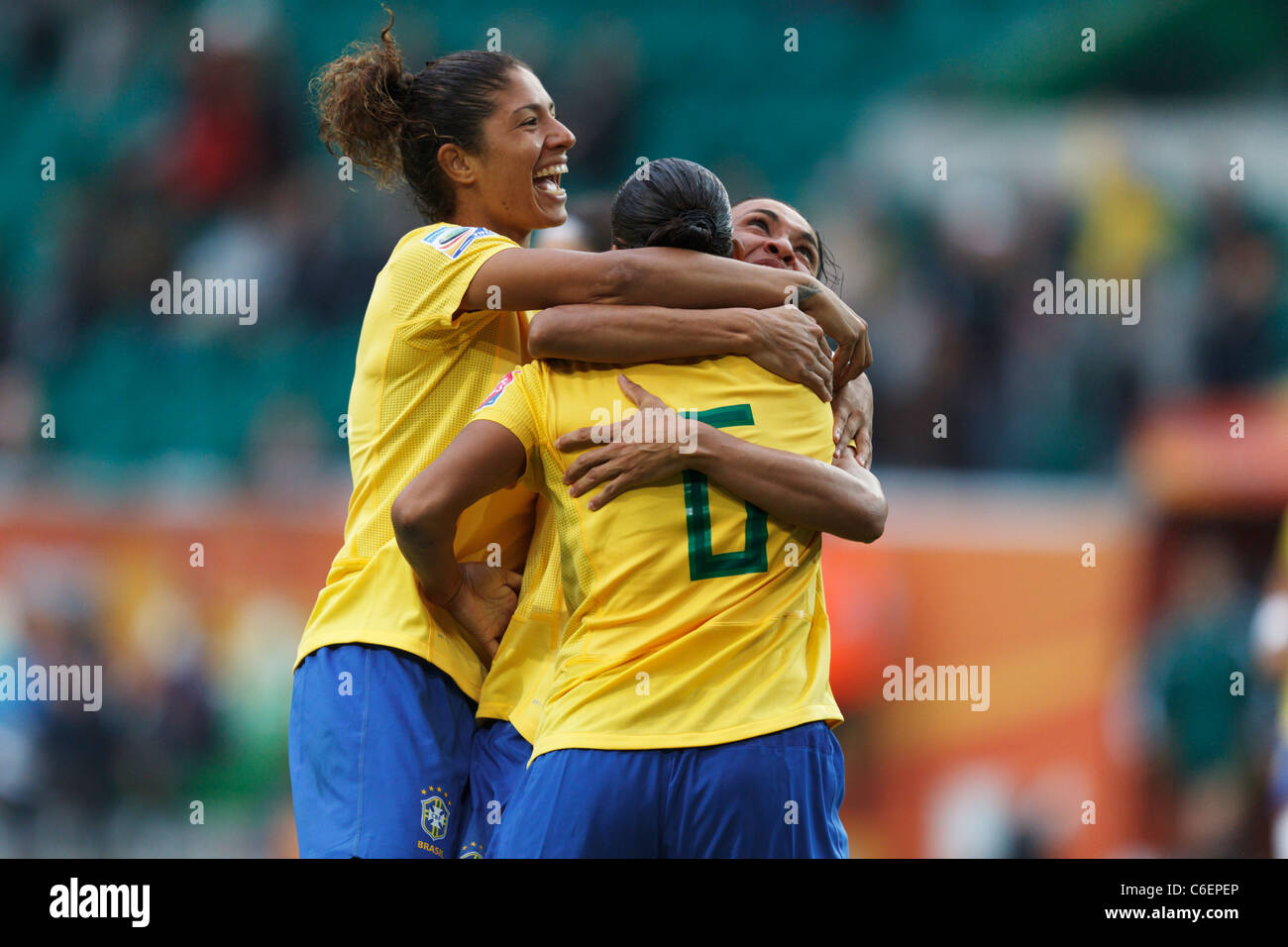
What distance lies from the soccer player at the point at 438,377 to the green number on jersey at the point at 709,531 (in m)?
0.14

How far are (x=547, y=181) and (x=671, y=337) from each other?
1.01 meters

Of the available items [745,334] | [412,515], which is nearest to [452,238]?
[412,515]

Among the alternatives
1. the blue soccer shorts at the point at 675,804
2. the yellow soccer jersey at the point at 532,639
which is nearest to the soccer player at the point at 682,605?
the blue soccer shorts at the point at 675,804

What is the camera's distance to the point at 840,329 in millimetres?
3424

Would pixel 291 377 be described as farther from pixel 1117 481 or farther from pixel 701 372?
pixel 701 372

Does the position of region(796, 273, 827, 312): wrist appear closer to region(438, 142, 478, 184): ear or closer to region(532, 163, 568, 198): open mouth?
region(532, 163, 568, 198): open mouth

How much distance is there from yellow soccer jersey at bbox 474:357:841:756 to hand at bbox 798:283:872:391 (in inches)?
12.9

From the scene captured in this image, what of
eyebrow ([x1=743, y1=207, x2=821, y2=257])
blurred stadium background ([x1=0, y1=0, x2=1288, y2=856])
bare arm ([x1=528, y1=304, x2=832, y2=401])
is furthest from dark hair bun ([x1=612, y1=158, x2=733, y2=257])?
blurred stadium background ([x1=0, y1=0, x2=1288, y2=856])

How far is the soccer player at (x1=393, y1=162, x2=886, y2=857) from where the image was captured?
9.27 ft

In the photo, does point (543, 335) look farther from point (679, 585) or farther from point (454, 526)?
point (679, 585)

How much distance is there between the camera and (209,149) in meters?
9.34

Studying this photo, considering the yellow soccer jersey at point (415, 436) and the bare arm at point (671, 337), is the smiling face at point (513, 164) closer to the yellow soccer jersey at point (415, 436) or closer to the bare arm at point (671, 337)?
the yellow soccer jersey at point (415, 436)

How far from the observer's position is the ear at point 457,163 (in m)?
3.74
